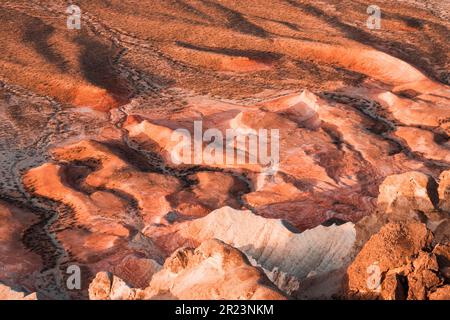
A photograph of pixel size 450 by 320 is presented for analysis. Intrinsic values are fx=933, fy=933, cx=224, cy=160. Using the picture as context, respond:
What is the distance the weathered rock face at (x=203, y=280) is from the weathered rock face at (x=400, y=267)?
116 cm

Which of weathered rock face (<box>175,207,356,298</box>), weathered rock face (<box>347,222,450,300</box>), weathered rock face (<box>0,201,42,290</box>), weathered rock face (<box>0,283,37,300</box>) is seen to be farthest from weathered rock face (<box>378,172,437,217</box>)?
weathered rock face (<box>0,201,42,290</box>)

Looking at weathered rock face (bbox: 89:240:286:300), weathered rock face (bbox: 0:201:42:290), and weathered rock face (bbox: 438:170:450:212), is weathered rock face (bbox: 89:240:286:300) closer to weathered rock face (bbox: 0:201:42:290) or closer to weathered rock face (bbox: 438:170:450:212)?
weathered rock face (bbox: 0:201:42:290)

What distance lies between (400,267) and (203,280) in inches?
85.8

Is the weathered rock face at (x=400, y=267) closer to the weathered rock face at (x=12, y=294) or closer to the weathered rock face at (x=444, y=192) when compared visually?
the weathered rock face at (x=444, y=192)

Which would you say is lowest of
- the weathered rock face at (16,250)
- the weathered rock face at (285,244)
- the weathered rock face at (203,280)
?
the weathered rock face at (16,250)

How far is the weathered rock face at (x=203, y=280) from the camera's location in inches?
385

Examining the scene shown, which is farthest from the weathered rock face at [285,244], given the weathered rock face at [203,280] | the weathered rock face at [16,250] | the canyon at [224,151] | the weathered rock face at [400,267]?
the weathered rock face at [16,250]

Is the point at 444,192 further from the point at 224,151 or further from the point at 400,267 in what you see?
the point at 224,151

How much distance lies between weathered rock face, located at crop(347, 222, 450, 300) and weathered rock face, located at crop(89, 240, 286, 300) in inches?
45.9

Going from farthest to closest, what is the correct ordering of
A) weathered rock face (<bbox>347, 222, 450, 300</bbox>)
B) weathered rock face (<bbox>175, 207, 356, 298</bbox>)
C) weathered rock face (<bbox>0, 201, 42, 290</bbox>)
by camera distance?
weathered rock face (<bbox>0, 201, 42, 290</bbox>) → weathered rock face (<bbox>175, 207, 356, 298</bbox>) → weathered rock face (<bbox>347, 222, 450, 300</bbox>)

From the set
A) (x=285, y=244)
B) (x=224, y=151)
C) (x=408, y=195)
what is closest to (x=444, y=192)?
(x=408, y=195)

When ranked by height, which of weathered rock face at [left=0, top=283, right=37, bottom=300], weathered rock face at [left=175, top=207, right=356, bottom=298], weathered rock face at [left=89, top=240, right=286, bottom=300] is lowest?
weathered rock face at [left=0, top=283, right=37, bottom=300]

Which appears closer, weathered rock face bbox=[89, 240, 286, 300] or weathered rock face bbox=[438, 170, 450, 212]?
weathered rock face bbox=[89, 240, 286, 300]

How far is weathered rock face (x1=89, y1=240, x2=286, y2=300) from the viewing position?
9.79 m
